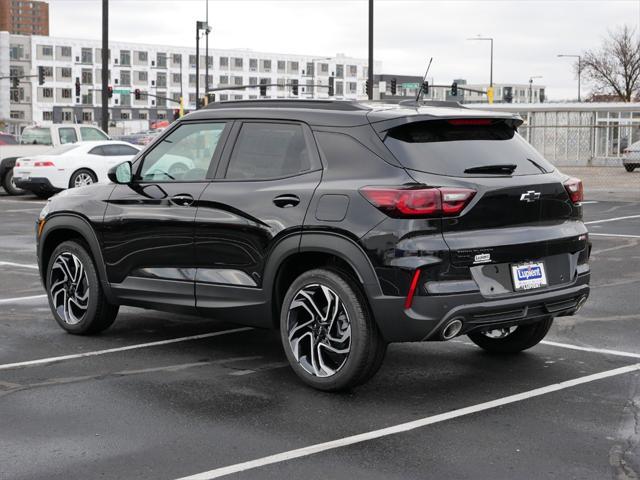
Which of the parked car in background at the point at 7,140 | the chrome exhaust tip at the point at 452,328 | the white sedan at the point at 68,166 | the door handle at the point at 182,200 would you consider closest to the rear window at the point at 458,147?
the chrome exhaust tip at the point at 452,328

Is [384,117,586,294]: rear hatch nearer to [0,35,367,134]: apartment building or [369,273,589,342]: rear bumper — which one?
[369,273,589,342]: rear bumper

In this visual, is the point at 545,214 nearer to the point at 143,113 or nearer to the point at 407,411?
the point at 407,411

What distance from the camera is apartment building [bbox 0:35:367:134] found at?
448ft

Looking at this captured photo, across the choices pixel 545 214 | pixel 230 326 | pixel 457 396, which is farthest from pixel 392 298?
pixel 230 326

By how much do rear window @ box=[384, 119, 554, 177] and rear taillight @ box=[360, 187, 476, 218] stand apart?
0.65 feet

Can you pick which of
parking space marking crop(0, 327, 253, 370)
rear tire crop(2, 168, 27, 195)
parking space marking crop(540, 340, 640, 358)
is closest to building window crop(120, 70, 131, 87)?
rear tire crop(2, 168, 27, 195)

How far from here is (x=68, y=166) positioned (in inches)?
984

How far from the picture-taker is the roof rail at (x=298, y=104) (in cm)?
655

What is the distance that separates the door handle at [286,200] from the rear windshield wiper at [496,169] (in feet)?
3.49

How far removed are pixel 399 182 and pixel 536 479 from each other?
1960 mm

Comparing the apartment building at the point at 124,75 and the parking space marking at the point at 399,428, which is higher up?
the apartment building at the point at 124,75

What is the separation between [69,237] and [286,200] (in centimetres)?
261

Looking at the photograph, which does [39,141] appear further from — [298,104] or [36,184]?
[298,104]

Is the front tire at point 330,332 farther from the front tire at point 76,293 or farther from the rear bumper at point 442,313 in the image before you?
the front tire at point 76,293
